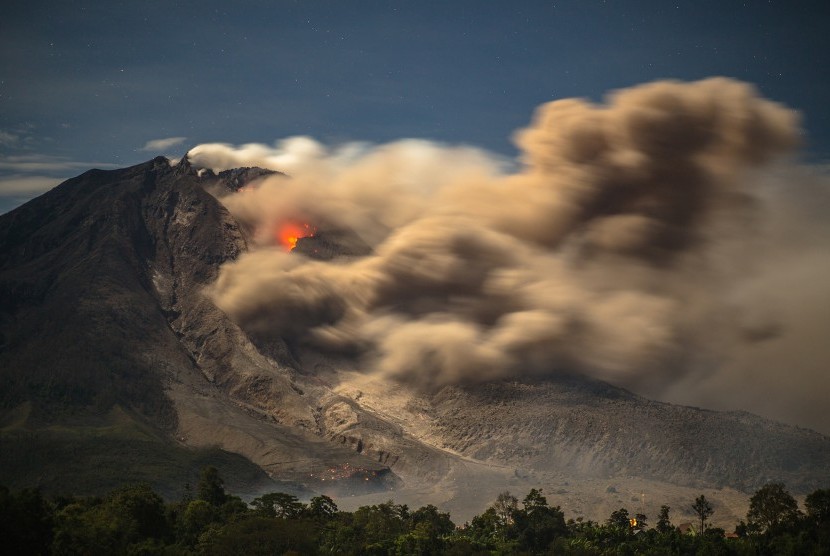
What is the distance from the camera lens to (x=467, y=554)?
112 meters

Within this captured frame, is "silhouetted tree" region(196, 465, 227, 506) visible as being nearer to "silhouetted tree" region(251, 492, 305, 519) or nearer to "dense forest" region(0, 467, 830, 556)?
"dense forest" region(0, 467, 830, 556)

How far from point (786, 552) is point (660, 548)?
14.5 metres

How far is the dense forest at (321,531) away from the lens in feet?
300

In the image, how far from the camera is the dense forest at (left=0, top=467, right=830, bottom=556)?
91.4 m

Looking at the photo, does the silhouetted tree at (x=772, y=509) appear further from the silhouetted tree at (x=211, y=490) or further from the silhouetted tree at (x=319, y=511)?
the silhouetted tree at (x=211, y=490)

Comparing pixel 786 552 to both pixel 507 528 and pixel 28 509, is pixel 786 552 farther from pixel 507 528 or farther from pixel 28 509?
pixel 28 509

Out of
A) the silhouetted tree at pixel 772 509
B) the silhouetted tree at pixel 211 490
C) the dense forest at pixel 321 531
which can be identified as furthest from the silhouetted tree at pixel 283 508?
the silhouetted tree at pixel 772 509

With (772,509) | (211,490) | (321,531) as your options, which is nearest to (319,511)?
(321,531)

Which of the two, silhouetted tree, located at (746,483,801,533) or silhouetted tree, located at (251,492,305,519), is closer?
silhouetted tree, located at (746,483,801,533)

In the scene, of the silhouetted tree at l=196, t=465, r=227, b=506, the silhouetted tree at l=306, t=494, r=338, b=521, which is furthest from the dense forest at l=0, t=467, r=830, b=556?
the silhouetted tree at l=306, t=494, r=338, b=521

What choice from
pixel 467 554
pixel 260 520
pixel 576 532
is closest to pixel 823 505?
pixel 576 532

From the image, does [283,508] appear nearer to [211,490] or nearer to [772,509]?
[211,490]

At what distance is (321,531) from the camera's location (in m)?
123

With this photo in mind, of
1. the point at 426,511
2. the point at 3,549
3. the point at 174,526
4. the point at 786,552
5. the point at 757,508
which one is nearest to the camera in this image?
the point at 3,549
